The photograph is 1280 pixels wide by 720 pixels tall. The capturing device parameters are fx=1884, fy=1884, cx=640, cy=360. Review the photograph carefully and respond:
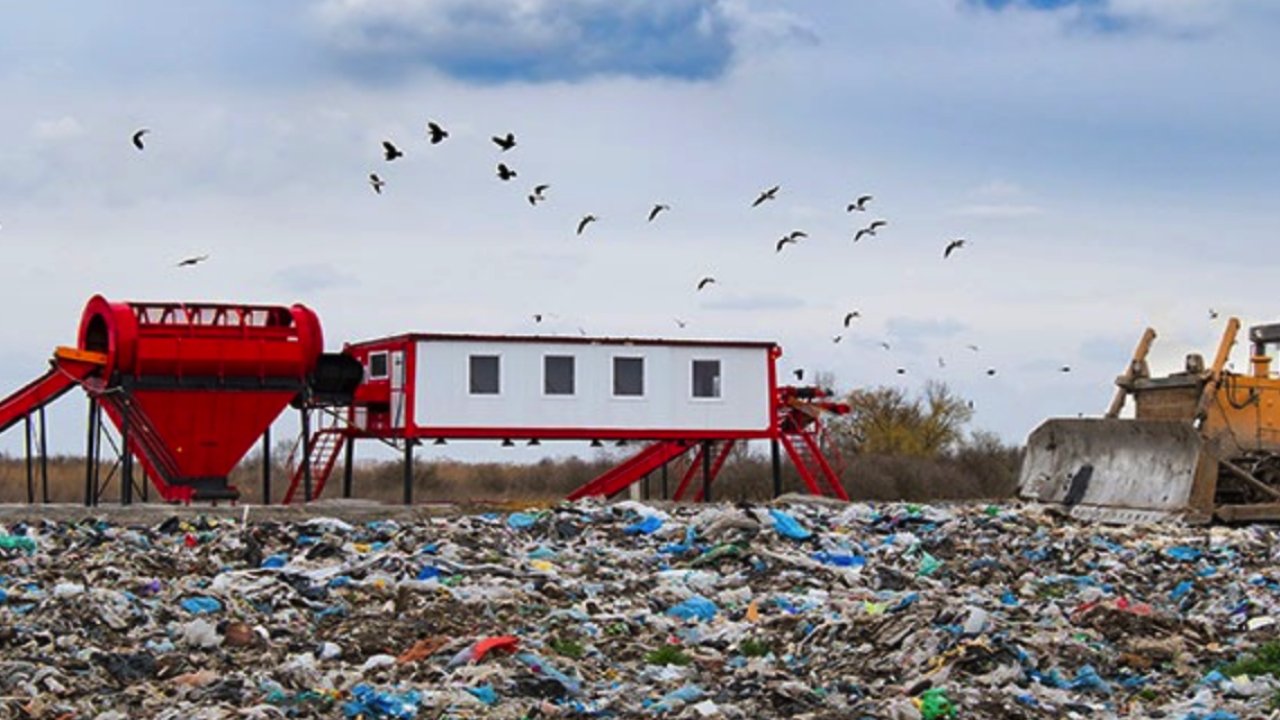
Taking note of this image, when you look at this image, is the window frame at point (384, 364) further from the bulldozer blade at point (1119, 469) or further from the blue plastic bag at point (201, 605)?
the blue plastic bag at point (201, 605)

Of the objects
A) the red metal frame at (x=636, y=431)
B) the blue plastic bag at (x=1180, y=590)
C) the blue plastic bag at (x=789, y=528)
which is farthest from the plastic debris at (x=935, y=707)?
the red metal frame at (x=636, y=431)

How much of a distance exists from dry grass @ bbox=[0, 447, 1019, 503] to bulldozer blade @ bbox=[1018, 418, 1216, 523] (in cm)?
1466

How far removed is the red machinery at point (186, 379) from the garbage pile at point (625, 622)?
8.94 metres

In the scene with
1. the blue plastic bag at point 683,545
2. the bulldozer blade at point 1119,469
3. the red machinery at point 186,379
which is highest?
the red machinery at point 186,379

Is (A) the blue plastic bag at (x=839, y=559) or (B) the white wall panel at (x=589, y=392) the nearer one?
(A) the blue plastic bag at (x=839, y=559)

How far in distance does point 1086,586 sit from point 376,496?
76.5 ft

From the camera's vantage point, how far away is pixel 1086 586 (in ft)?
51.7

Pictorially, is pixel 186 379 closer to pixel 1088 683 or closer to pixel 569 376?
pixel 569 376

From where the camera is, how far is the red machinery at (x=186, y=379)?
27.1 metres

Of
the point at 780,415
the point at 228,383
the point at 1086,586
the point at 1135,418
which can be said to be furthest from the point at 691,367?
the point at 1086,586

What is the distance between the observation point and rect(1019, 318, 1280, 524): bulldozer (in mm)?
20031

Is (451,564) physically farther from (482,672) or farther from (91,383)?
(91,383)

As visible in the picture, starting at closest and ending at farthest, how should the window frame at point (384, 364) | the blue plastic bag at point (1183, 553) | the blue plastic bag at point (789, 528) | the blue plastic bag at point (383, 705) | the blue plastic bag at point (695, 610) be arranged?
the blue plastic bag at point (383, 705) → the blue plastic bag at point (695, 610) → the blue plastic bag at point (1183, 553) → the blue plastic bag at point (789, 528) → the window frame at point (384, 364)

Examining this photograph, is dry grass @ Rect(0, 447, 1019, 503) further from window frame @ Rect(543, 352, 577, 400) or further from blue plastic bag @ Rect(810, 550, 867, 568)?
blue plastic bag @ Rect(810, 550, 867, 568)
